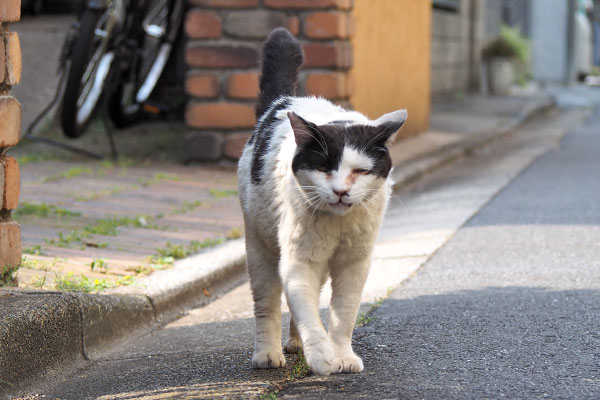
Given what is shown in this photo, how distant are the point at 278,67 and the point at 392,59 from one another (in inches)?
252

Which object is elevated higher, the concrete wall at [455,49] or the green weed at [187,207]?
the concrete wall at [455,49]

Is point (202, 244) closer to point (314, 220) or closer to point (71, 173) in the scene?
point (314, 220)

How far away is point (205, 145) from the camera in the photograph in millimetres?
7492

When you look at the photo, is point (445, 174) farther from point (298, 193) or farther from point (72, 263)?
point (298, 193)

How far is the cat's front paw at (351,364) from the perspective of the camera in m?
3.05

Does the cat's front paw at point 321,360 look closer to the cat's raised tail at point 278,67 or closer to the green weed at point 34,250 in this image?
the cat's raised tail at point 278,67

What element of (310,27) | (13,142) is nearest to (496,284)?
(13,142)

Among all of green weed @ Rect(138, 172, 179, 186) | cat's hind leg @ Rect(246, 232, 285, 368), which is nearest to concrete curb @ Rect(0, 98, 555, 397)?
cat's hind leg @ Rect(246, 232, 285, 368)

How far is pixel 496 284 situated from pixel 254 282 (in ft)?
4.75

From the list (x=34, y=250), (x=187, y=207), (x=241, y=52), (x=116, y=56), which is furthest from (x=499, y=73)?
(x=34, y=250)

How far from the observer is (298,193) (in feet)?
9.96

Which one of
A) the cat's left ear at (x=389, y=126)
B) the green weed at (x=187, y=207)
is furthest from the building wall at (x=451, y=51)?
the cat's left ear at (x=389, y=126)

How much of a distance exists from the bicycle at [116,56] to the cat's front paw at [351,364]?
4.33 metres

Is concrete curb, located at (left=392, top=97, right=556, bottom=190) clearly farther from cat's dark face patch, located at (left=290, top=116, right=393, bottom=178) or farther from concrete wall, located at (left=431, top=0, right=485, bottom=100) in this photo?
cat's dark face patch, located at (left=290, top=116, right=393, bottom=178)
